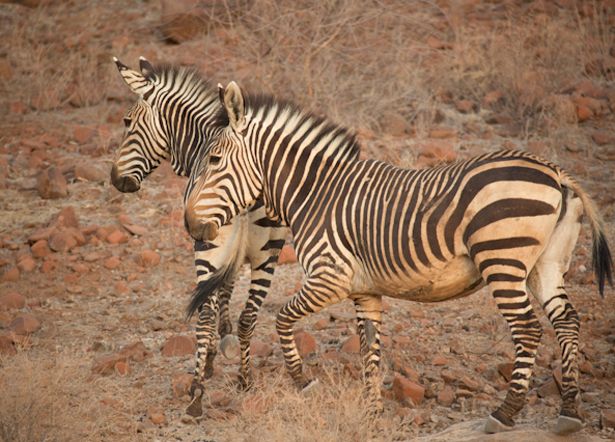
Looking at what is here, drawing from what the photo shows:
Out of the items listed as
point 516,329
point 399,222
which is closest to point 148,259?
point 399,222

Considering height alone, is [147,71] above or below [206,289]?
above

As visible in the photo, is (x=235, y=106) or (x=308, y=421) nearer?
(x=308, y=421)

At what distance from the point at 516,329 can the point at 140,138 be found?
3463 mm

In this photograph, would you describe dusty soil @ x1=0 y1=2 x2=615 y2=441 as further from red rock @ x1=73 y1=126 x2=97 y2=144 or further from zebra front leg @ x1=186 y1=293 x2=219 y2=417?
zebra front leg @ x1=186 y1=293 x2=219 y2=417

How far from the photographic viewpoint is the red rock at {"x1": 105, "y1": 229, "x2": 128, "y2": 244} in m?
9.32

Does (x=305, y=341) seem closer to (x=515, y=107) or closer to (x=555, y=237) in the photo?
(x=555, y=237)

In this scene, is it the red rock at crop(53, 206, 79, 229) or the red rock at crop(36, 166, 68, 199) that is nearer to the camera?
the red rock at crop(53, 206, 79, 229)

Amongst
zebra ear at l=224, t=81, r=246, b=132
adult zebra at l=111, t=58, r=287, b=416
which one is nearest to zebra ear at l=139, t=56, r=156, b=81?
adult zebra at l=111, t=58, r=287, b=416

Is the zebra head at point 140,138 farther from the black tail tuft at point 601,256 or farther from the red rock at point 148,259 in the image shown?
the black tail tuft at point 601,256

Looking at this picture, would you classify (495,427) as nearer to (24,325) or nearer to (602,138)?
(24,325)

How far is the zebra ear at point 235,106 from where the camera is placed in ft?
19.1

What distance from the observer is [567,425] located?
5098 mm

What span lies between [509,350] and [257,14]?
630cm

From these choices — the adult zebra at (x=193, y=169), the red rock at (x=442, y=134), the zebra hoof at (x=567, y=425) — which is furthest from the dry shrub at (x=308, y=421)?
the red rock at (x=442, y=134)
